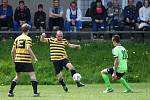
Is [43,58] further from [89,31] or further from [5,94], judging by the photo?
[5,94]

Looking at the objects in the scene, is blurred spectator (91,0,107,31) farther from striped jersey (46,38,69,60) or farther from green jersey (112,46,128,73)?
green jersey (112,46,128,73)

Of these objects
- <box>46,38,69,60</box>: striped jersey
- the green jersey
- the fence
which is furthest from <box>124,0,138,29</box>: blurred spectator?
the green jersey

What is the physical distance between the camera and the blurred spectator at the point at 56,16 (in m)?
31.6

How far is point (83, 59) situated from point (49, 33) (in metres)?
2.71

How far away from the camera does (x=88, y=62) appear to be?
29078mm

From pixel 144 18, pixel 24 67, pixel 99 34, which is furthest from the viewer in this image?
pixel 99 34

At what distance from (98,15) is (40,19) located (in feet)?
8.54

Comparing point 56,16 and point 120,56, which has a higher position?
point 56,16

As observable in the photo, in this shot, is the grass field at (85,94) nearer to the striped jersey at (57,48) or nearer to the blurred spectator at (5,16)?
the striped jersey at (57,48)

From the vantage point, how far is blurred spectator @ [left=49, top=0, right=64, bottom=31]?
3164 centimetres

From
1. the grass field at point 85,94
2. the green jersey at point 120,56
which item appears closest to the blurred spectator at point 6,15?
the grass field at point 85,94

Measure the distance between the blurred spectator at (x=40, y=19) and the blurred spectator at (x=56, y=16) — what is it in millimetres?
315

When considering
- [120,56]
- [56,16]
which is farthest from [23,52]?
[56,16]

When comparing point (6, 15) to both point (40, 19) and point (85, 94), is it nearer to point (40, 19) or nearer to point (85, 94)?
point (40, 19)
